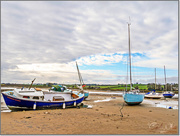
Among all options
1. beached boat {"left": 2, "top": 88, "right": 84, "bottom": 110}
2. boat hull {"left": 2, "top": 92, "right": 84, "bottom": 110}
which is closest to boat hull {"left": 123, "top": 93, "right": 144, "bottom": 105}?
beached boat {"left": 2, "top": 88, "right": 84, "bottom": 110}

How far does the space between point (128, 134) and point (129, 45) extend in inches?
805

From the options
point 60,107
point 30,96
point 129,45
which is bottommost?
point 60,107

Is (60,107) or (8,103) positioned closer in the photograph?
(8,103)

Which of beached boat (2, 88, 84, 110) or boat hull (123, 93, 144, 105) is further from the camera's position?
boat hull (123, 93, 144, 105)

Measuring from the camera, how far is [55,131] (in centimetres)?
977

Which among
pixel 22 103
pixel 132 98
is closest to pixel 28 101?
pixel 22 103

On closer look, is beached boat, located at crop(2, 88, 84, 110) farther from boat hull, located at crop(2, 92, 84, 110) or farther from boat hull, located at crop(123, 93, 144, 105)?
boat hull, located at crop(123, 93, 144, 105)

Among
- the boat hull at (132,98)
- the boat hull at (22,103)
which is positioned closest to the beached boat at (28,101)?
the boat hull at (22,103)

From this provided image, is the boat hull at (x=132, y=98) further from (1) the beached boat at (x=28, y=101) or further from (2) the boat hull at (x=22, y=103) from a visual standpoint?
(2) the boat hull at (x=22, y=103)

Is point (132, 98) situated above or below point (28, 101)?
below

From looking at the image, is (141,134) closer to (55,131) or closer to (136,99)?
(55,131)

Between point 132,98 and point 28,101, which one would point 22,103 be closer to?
point 28,101

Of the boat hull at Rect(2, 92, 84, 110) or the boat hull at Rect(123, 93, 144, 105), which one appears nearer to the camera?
the boat hull at Rect(2, 92, 84, 110)

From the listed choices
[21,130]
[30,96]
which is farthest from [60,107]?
[21,130]
